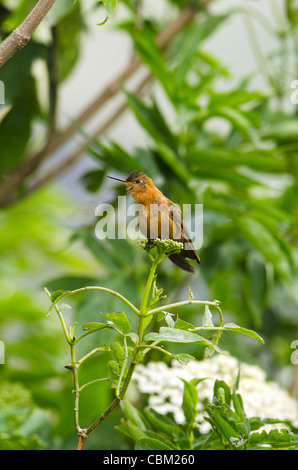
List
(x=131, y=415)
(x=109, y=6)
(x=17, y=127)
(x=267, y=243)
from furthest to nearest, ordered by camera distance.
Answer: (x=17, y=127)
(x=267, y=243)
(x=131, y=415)
(x=109, y=6)

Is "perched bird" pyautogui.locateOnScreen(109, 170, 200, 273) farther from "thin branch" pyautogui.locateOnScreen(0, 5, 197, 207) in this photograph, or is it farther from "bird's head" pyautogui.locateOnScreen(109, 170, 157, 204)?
"thin branch" pyautogui.locateOnScreen(0, 5, 197, 207)

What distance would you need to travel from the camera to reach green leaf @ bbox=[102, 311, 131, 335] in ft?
0.92

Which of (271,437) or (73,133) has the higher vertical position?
(73,133)

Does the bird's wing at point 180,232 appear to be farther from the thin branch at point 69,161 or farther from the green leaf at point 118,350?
the thin branch at point 69,161

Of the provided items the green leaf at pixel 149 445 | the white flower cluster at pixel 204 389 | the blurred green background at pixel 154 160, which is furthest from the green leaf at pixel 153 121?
the green leaf at pixel 149 445

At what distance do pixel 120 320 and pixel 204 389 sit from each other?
0.19 meters

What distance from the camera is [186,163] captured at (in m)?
0.60

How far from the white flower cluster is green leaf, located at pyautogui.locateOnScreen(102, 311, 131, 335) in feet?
0.45

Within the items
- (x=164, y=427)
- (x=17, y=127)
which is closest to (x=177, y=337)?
(x=164, y=427)

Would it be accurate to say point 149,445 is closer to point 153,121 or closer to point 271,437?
point 271,437

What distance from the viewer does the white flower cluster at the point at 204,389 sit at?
42 centimetres

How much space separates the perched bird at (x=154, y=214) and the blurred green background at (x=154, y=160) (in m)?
0.15

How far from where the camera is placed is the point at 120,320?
0.28 meters

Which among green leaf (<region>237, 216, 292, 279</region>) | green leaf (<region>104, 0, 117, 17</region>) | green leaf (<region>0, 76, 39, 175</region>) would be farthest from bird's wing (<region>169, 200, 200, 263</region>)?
green leaf (<region>0, 76, 39, 175</region>)
